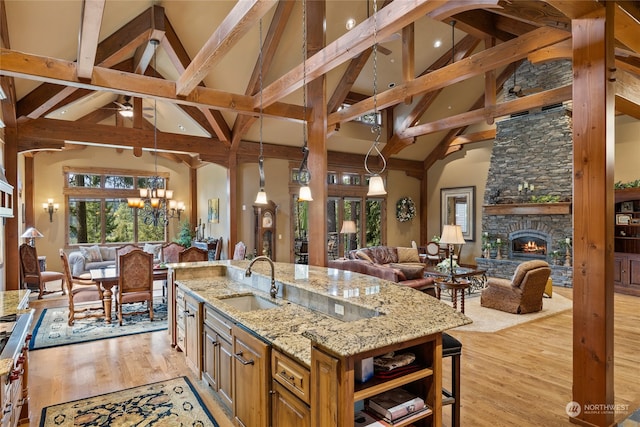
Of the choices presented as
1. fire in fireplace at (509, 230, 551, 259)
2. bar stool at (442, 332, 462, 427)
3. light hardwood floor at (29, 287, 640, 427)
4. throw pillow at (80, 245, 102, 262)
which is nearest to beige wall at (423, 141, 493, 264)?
fire in fireplace at (509, 230, 551, 259)

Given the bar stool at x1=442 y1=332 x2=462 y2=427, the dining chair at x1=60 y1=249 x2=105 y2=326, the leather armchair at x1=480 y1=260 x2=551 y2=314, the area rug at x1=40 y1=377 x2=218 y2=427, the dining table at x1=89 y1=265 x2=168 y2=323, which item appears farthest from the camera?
the leather armchair at x1=480 y1=260 x2=551 y2=314

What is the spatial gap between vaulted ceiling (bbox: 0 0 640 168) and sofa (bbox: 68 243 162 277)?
3.40m

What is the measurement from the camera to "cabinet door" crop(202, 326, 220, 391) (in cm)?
294

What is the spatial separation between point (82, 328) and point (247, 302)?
132 inches

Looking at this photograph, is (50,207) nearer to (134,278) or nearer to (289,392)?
(134,278)

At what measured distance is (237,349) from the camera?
2.49 meters

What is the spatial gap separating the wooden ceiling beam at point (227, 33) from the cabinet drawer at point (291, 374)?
7.45ft

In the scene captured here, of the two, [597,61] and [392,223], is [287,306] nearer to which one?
[597,61]

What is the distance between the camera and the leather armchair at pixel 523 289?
5.79 meters

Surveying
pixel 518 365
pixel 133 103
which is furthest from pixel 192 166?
pixel 518 365

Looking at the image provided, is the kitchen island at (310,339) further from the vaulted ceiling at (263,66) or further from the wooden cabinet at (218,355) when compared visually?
the vaulted ceiling at (263,66)

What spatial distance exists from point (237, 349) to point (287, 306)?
57 centimetres

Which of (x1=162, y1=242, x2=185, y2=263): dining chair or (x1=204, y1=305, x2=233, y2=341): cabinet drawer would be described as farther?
(x1=162, y1=242, x2=185, y2=263): dining chair

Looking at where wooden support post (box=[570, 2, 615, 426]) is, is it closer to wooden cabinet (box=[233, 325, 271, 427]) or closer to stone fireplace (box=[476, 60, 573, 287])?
wooden cabinet (box=[233, 325, 271, 427])
